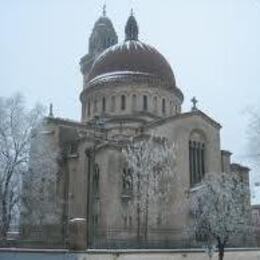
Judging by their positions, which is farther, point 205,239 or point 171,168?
point 171,168

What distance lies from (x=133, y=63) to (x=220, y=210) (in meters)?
17.5

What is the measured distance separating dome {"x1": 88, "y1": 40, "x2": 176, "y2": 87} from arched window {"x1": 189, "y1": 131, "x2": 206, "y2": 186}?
729cm

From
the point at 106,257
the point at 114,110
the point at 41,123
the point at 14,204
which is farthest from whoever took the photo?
the point at 114,110

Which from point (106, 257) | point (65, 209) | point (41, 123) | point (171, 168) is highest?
point (41, 123)

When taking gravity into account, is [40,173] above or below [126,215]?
above

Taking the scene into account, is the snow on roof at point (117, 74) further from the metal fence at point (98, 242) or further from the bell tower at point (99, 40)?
the metal fence at point (98, 242)

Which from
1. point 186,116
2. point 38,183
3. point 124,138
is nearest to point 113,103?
point 124,138

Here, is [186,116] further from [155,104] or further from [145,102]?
[145,102]

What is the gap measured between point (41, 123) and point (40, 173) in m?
2.79

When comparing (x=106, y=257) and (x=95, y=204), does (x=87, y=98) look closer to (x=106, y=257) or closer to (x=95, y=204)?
(x=95, y=204)

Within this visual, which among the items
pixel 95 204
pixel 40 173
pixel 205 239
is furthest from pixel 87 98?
pixel 205 239

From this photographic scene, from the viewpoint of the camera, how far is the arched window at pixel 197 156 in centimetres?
3538

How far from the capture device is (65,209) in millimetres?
34219

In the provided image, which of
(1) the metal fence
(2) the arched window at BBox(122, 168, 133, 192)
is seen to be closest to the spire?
(2) the arched window at BBox(122, 168, 133, 192)
